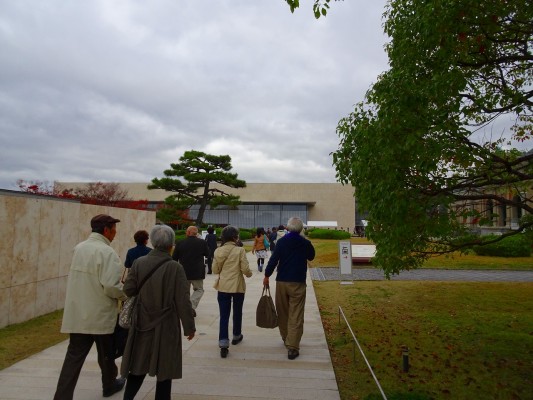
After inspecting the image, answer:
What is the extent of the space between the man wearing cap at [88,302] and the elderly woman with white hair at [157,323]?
0.99 feet

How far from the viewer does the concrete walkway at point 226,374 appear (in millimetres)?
4059

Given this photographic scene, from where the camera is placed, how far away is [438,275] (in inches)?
569

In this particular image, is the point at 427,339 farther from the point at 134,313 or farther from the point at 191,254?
the point at 134,313

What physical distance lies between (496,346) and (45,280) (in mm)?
7767

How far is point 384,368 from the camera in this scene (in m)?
5.23

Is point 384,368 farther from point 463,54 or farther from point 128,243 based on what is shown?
point 128,243

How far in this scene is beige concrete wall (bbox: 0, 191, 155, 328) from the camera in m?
6.58

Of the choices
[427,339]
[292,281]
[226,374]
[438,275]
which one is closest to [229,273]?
[292,281]

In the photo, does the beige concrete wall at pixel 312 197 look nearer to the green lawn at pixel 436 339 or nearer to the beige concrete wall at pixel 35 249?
the green lawn at pixel 436 339

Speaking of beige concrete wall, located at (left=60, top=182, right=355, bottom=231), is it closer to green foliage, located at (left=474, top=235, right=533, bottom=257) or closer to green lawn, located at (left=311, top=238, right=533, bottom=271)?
green lawn, located at (left=311, top=238, right=533, bottom=271)

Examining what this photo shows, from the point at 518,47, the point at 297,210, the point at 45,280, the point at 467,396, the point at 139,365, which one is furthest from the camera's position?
the point at 297,210

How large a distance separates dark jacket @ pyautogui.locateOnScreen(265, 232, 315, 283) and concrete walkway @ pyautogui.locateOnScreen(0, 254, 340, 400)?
1.06 meters

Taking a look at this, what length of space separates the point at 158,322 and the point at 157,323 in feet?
0.04

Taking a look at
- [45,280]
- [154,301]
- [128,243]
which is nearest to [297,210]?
[128,243]
